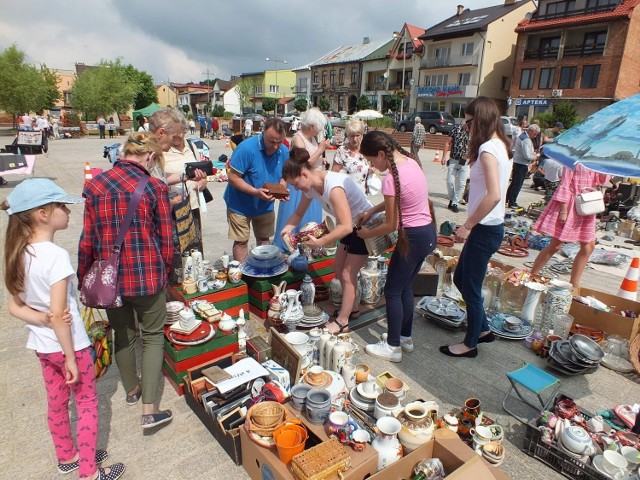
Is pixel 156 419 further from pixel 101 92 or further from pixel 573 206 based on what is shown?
pixel 101 92

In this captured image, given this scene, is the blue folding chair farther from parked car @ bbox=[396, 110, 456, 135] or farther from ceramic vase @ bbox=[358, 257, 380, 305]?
parked car @ bbox=[396, 110, 456, 135]

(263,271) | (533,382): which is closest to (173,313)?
(263,271)

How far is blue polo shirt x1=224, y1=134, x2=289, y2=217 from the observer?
4086 mm

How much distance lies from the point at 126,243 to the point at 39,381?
174 cm

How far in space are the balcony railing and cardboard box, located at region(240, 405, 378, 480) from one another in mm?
37311

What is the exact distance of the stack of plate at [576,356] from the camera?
3166 mm

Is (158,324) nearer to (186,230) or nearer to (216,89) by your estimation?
(186,230)

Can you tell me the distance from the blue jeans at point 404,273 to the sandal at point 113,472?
2.09 metres

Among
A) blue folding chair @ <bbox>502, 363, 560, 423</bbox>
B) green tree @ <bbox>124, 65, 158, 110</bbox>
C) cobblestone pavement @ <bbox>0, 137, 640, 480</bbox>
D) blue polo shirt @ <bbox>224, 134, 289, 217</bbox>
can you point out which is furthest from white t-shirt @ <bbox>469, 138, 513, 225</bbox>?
green tree @ <bbox>124, 65, 158, 110</bbox>

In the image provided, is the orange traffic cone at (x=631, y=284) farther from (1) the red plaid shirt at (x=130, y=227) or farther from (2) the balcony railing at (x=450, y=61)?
(2) the balcony railing at (x=450, y=61)

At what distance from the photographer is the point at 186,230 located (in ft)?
11.0

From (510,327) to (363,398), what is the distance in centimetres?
209

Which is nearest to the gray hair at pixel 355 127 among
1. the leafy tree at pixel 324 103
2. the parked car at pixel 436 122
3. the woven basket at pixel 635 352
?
the woven basket at pixel 635 352

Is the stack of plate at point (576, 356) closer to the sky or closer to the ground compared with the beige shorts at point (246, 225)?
closer to the ground
